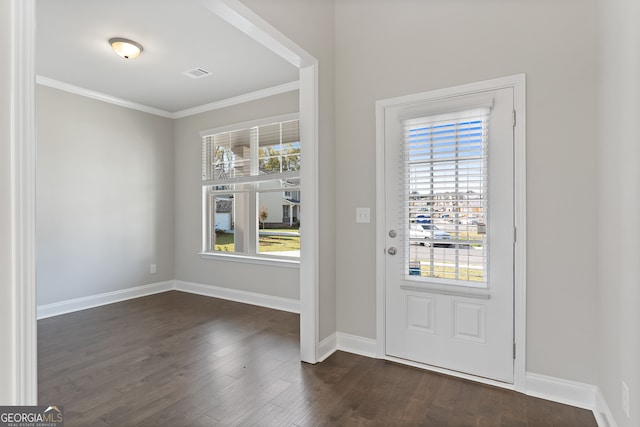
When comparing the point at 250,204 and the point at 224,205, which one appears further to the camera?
the point at 224,205

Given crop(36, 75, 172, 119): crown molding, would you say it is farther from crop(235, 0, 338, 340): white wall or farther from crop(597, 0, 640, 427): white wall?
crop(597, 0, 640, 427): white wall

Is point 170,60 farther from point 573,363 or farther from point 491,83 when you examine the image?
point 573,363

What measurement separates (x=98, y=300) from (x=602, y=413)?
540cm

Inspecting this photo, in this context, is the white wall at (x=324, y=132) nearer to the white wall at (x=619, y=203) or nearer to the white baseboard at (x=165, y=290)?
the white baseboard at (x=165, y=290)

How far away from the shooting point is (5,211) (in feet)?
3.71

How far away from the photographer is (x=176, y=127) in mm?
5422

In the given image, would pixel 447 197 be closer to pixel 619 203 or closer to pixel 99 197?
pixel 619 203

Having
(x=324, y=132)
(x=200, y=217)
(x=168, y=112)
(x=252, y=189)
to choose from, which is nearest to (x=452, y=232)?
(x=324, y=132)

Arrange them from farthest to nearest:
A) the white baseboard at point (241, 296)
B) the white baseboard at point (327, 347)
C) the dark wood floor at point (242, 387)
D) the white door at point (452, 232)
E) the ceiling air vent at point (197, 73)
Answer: the white baseboard at point (241, 296)
the ceiling air vent at point (197, 73)
the white baseboard at point (327, 347)
the white door at point (452, 232)
the dark wood floor at point (242, 387)

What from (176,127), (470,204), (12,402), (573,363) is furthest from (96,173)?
Answer: (573,363)

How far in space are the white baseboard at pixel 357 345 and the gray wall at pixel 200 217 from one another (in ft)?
4.24

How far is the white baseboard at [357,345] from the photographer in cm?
285

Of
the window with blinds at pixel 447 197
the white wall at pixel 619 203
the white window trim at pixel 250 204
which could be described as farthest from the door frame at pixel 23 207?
the white window trim at pixel 250 204

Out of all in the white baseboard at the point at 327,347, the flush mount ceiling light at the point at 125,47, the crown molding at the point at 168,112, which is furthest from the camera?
the crown molding at the point at 168,112
